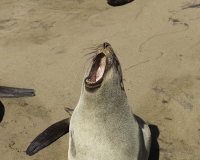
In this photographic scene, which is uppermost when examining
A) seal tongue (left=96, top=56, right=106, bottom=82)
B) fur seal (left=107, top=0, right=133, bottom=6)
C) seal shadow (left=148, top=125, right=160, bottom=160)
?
seal tongue (left=96, top=56, right=106, bottom=82)

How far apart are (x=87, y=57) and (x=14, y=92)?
139cm

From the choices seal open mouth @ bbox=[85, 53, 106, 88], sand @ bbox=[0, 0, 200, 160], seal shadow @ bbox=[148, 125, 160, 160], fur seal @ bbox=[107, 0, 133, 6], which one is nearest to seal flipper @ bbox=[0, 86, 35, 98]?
sand @ bbox=[0, 0, 200, 160]

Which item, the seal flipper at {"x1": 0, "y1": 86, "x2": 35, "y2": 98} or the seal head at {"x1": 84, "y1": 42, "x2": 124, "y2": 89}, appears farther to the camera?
the seal flipper at {"x1": 0, "y1": 86, "x2": 35, "y2": 98}

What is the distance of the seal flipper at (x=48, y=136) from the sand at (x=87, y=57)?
2.6 inches

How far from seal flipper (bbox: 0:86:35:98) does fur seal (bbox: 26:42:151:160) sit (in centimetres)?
182

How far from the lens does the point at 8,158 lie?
11.7 feet

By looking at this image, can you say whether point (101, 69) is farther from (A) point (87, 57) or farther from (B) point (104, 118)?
(A) point (87, 57)

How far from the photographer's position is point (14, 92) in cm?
450

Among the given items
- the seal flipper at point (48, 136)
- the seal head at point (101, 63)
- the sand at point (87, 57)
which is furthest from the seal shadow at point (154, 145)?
the seal head at point (101, 63)

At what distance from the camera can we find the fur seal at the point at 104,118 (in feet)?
8.27

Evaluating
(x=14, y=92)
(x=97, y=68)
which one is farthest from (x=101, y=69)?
(x=14, y=92)

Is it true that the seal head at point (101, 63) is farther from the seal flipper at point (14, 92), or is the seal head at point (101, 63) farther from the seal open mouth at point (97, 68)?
the seal flipper at point (14, 92)

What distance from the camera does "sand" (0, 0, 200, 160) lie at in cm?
386

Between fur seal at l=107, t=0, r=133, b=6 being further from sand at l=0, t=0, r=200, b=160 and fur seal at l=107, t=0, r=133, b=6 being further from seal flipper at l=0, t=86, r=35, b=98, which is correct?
seal flipper at l=0, t=86, r=35, b=98
